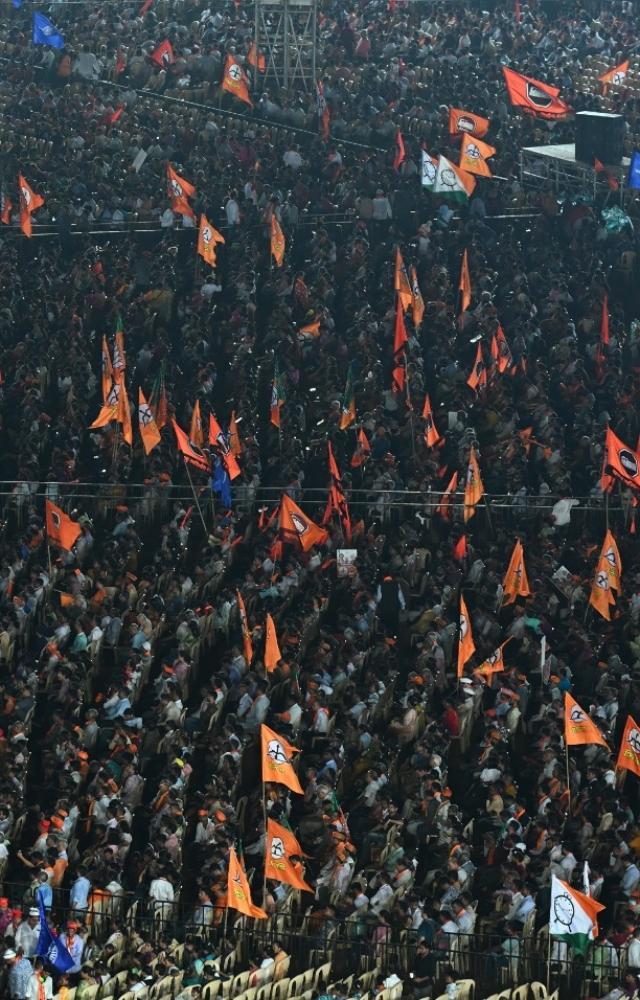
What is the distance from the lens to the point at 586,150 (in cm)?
5894

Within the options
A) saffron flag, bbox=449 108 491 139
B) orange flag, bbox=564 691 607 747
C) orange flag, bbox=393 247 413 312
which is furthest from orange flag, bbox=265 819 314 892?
saffron flag, bbox=449 108 491 139

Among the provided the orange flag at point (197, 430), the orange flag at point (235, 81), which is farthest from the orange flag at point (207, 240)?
the orange flag at point (235, 81)

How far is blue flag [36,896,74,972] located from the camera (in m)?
34.5

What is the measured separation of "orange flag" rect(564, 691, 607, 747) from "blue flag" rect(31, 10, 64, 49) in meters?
30.5

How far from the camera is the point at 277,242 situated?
55.3m

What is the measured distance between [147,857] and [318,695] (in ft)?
16.6

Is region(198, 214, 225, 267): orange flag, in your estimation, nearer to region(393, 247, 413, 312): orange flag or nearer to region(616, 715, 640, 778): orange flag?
region(393, 247, 413, 312): orange flag

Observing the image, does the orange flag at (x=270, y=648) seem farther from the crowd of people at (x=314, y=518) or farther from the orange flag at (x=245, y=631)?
the orange flag at (x=245, y=631)

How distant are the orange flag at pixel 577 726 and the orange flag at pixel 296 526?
782 cm

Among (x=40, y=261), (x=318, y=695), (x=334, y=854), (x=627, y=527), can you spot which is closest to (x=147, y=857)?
(x=334, y=854)

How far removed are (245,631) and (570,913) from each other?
966cm

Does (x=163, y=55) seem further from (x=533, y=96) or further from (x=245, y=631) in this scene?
(x=245, y=631)

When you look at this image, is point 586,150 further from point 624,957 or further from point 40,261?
point 624,957

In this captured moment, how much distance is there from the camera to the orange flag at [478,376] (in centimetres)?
5034
